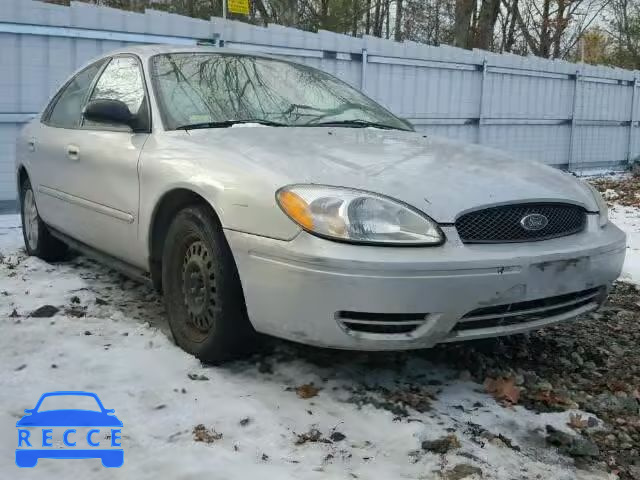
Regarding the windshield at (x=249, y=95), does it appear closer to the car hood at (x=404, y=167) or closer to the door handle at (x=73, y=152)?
the car hood at (x=404, y=167)

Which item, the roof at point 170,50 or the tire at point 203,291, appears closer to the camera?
the tire at point 203,291

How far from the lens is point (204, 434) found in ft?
8.23

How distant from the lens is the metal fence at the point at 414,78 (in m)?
7.17

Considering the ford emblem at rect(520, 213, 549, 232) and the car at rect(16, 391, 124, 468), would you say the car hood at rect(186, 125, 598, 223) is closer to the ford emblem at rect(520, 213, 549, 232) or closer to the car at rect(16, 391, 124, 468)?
the ford emblem at rect(520, 213, 549, 232)

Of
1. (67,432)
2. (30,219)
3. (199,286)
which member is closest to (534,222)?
(199,286)

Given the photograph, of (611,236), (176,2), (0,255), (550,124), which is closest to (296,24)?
(176,2)

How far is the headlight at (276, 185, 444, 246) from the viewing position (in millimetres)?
2596

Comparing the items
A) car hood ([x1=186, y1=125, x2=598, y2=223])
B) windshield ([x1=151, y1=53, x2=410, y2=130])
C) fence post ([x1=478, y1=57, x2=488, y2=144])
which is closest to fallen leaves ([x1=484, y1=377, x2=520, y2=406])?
car hood ([x1=186, y1=125, x2=598, y2=223])

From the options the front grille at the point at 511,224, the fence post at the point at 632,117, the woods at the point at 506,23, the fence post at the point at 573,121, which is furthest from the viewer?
the woods at the point at 506,23

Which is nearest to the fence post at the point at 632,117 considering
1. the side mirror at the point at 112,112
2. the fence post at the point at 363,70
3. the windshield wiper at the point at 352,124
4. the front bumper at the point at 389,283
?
the fence post at the point at 363,70

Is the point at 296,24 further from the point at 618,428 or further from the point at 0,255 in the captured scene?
the point at 618,428

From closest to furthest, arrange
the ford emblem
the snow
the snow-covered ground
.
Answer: the snow-covered ground < the ford emblem < the snow

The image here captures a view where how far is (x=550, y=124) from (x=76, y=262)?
34.7ft

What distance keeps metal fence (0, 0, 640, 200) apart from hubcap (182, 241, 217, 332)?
3.91m
